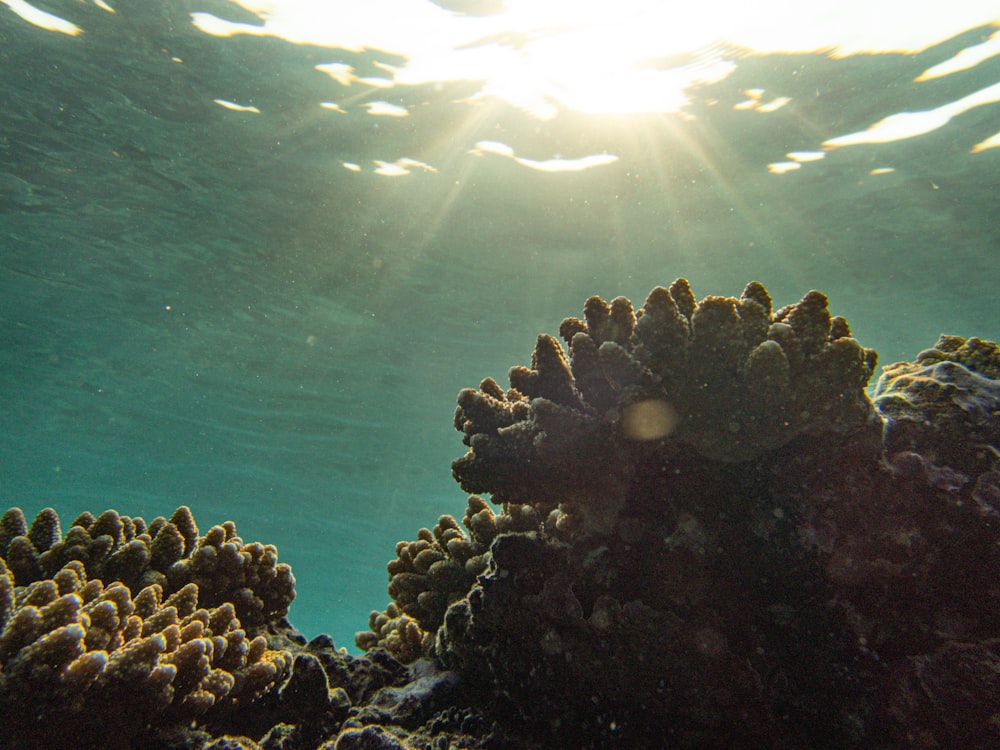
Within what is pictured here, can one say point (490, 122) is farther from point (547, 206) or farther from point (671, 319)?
point (671, 319)

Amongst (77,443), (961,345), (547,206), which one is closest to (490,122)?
(547,206)

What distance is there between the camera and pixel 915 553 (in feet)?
8.92

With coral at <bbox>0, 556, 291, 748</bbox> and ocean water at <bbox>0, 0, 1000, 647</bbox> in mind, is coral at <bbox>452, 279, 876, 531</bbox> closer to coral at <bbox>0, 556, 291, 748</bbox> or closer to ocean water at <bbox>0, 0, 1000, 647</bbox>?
coral at <bbox>0, 556, 291, 748</bbox>

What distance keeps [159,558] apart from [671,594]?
3427mm

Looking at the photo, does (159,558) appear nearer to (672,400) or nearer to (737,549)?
(672,400)

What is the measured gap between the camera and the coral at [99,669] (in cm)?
233

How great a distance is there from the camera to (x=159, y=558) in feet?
12.6

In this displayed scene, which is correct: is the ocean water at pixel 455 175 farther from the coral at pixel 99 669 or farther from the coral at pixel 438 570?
the coral at pixel 99 669

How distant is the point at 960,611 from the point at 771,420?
1.24 meters

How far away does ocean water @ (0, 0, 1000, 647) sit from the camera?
9.55 m

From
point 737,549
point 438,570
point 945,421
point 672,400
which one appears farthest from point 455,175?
point 737,549

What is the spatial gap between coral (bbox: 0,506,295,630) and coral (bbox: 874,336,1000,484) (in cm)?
425

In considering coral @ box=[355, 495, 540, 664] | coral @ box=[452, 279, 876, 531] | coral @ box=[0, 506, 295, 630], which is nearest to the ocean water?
coral @ box=[452, 279, 876, 531]

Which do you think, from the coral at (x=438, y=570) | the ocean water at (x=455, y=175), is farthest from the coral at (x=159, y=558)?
the ocean water at (x=455, y=175)
